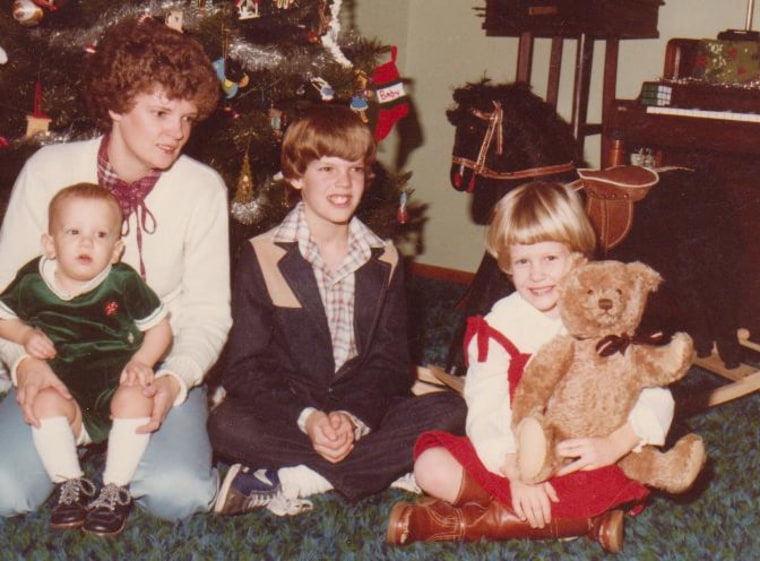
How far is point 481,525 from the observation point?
5.38 feet

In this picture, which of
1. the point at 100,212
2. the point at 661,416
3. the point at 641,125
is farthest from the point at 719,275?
the point at 100,212

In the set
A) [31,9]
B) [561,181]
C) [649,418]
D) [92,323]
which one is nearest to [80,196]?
[92,323]

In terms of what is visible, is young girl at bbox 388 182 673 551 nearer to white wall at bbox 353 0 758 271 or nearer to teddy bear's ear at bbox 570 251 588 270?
teddy bear's ear at bbox 570 251 588 270

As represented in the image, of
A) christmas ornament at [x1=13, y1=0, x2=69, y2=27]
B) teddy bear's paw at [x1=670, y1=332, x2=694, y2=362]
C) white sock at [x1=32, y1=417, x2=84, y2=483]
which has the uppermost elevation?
christmas ornament at [x1=13, y1=0, x2=69, y2=27]

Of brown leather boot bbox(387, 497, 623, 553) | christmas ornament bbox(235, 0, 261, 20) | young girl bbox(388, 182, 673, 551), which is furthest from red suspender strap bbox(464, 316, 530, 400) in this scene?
christmas ornament bbox(235, 0, 261, 20)

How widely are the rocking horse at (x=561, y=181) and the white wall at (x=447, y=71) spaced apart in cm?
116

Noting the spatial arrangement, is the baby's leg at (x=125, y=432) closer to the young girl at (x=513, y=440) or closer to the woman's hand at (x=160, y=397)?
the woman's hand at (x=160, y=397)

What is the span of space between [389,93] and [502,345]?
0.88 meters

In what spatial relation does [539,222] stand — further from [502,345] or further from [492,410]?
[492,410]

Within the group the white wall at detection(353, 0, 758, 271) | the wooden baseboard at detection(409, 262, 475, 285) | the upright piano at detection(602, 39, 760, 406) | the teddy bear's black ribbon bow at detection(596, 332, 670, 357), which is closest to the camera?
the teddy bear's black ribbon bow at detection(596, 332, 670, 357)

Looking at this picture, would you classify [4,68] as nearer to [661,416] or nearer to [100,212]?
[100,212]

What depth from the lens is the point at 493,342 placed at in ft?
5.37

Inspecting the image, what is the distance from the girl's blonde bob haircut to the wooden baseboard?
2206 millimetres

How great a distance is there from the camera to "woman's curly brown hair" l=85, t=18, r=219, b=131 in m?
1.70
